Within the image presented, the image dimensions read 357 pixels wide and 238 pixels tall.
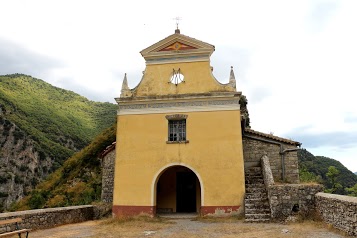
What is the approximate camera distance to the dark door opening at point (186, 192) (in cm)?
1584

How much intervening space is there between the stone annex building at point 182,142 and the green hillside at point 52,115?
118 feet

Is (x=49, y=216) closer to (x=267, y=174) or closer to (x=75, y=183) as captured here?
(x=267, y=174)

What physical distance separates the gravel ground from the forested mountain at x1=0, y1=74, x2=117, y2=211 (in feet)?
116

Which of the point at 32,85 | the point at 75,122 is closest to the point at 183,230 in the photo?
the point at 75,122

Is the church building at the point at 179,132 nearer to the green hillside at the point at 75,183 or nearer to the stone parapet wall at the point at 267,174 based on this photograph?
the stone parapet wall at the point at 267,174

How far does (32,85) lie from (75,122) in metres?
17.2

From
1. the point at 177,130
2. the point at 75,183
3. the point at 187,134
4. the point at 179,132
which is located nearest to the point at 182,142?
the point at 187,134

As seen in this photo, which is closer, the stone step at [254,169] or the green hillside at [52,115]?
the stone step at [254,169]

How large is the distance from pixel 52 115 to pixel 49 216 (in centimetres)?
4584

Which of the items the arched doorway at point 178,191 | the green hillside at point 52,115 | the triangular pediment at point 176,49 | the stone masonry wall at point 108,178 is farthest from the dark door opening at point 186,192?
the green hillside at point 52,115

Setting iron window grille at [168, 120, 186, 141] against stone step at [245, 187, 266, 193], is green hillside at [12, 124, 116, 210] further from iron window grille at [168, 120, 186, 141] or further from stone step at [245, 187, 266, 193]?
stone step at [245, 187, 266, 193]

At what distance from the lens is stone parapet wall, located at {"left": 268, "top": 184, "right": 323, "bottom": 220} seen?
11.3 metres

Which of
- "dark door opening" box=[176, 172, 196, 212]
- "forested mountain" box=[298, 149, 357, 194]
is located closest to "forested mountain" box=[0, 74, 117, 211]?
"dark door opening" box=[176, 172, 196, 212]

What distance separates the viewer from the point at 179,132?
14344 millimetres
